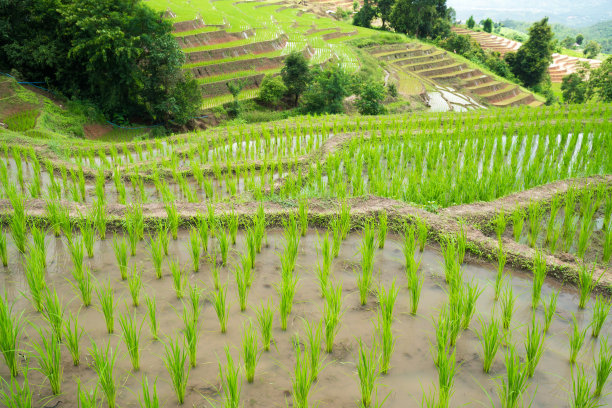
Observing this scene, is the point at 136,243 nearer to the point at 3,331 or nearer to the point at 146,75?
the point at 3,331

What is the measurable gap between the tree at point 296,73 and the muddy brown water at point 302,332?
1363 cm

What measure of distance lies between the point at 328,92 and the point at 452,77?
41.6ft

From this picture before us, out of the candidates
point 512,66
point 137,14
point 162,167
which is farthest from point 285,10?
point 162,167

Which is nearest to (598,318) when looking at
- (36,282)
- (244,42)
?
(36,282)

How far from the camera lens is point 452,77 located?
80.2ft

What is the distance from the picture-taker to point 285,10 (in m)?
33.4

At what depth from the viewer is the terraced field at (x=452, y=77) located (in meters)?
22.6

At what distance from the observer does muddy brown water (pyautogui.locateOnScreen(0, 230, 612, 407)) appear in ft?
7.62

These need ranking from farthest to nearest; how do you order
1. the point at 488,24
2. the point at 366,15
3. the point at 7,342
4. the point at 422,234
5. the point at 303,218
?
the point at 488,24 → the point at 366,15 → the point at 303,218 → the point at 422,234 → the point at 7,342

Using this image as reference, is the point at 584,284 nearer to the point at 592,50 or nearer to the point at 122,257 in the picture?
the point at 122,257

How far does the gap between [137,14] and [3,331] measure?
39.4 ft

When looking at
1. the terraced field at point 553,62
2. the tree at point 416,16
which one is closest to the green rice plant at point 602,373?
the tree at point 416,16

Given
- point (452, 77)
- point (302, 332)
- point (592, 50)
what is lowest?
point (302, 332)

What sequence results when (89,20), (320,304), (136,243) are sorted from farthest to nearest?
(89,20)
(136,243)
(320,304)
